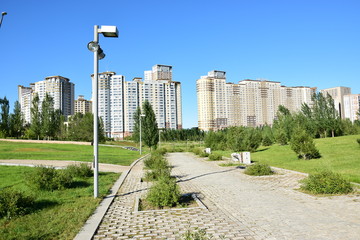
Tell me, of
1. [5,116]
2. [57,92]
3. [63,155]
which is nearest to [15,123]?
[5,116]

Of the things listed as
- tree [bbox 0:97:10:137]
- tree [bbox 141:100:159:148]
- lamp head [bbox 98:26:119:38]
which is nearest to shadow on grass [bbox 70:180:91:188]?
lamp head [bbox 98:26:119:38]

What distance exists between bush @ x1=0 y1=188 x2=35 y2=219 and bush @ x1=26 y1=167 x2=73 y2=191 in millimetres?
2525

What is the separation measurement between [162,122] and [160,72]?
139 ft

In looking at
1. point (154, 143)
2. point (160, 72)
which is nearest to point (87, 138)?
point (154, 143)

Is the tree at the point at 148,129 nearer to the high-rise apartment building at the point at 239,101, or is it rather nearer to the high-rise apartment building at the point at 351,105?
the high-rise apartment building at the point at 239,101

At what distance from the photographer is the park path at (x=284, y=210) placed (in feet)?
17.0

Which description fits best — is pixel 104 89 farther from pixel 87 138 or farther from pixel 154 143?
pixel 154 143

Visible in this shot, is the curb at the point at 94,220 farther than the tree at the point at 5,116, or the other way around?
the tree at the point at 5,116

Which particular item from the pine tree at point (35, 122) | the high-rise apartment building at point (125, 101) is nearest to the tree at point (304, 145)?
the pine tree at point (35, 122)

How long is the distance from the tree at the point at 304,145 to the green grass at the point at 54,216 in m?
15.3

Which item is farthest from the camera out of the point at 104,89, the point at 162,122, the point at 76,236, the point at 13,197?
the point at 162,122

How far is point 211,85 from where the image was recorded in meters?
125

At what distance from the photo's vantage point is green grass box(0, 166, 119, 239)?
5250 millimetres

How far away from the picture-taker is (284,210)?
270 inches
